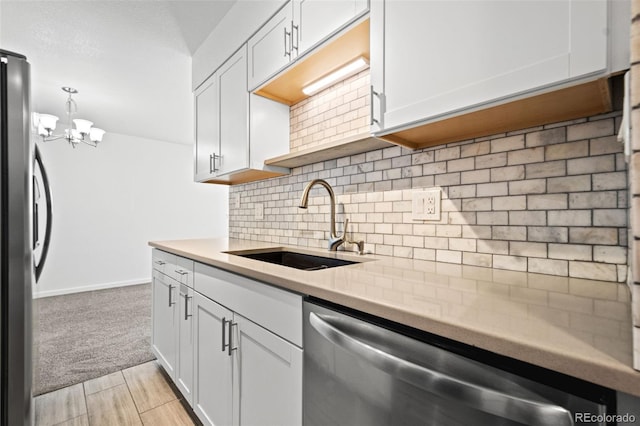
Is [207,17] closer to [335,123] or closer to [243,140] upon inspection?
[243,140]

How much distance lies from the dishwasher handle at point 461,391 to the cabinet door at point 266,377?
31 cm

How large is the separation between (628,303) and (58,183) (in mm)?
5739

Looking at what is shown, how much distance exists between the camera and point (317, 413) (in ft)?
2.70

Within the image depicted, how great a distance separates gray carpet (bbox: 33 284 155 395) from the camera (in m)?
2.08

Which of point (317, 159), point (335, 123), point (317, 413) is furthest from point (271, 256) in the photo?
point (317, 413)

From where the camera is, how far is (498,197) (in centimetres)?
106

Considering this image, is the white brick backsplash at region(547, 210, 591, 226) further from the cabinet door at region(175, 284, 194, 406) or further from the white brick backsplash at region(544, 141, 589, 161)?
the cabinet door at region(175, 284, 194, 406)

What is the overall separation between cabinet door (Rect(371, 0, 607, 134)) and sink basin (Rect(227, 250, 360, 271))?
71 centimetres

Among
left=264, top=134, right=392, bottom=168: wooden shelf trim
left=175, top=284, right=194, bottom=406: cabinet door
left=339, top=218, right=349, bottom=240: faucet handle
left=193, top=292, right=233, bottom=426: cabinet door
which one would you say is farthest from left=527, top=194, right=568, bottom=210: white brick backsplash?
left=175, top=284, right=194, bottom=406: cabinet door

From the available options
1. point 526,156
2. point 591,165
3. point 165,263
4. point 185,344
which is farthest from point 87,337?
point 591,165

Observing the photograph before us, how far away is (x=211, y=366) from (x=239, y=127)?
1.39 m

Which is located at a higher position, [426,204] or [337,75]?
[337,75]

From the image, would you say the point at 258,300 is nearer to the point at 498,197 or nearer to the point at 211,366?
the point at 211,366

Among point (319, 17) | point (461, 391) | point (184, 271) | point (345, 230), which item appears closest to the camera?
point (461, 391)
